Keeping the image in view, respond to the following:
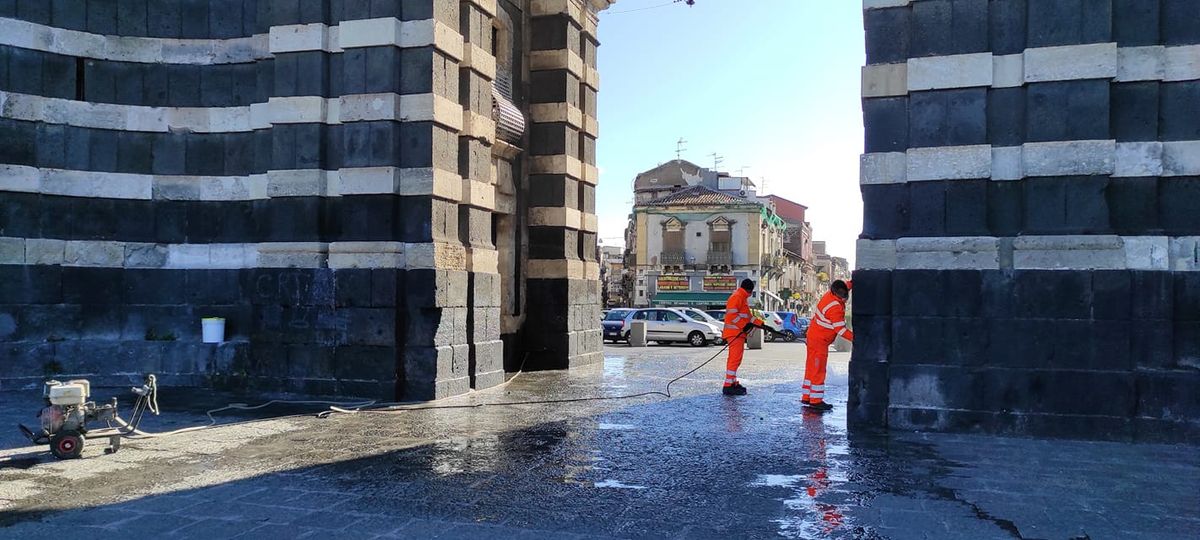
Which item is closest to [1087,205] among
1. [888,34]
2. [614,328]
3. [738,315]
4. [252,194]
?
[888,34]

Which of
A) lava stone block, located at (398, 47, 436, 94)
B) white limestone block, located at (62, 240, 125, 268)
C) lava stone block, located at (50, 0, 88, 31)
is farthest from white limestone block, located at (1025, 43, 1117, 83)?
lava stone block, located at (50, 0, 88, 31)

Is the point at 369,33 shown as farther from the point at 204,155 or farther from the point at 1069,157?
the point at 1069,157

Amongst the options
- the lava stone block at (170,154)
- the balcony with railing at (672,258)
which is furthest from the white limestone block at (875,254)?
the balcony with railing at (672,258)

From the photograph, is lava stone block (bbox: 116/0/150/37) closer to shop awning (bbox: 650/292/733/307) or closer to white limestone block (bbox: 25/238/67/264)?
white limestone block (bbox: 25/238/67/264)

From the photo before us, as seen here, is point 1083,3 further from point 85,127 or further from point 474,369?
point 85,127

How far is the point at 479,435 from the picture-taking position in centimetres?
834

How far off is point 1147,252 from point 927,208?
2.07m

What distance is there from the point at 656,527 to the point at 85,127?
1020 centimetres

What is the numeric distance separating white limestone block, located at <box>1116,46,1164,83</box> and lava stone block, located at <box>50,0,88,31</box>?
12.6 meters

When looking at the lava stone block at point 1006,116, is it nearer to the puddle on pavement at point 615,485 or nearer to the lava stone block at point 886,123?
the lava stone block at point 886,123

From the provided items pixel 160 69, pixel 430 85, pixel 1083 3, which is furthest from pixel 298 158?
pixel 1083 3

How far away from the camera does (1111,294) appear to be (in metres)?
8.39

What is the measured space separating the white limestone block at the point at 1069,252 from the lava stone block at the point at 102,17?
38.6ft

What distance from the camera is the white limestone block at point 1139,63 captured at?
27.4ft
